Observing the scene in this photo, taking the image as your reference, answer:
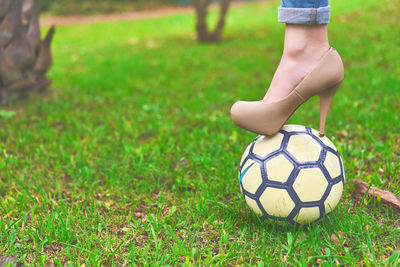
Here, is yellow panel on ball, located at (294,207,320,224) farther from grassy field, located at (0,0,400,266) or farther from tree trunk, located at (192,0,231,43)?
tree trunk, located at (192,0,231,43)

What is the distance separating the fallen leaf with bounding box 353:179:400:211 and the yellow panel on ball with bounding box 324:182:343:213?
310mm

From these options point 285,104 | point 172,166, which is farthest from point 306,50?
point 172,166

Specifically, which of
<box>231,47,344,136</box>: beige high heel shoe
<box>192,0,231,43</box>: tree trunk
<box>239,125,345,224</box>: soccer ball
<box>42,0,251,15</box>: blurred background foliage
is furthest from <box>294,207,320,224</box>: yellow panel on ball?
<box>42,0,251,15</box>: blurred background foliage

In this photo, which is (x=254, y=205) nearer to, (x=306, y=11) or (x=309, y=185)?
(x=309, y=185)

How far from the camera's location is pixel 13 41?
4164 mm

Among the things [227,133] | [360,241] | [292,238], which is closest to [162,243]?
[292,238]

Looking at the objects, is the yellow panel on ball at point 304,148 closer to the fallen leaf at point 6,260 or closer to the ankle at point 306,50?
the ankle at point 306,50

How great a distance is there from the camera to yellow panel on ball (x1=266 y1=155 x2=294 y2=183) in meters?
2.07

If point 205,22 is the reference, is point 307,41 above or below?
above

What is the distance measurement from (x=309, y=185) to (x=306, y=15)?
36.0 inches

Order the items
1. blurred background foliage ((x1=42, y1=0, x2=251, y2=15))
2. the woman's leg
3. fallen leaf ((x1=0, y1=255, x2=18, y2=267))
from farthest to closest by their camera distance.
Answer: blurred background foliage ((x1=42, y1=0, x2=251, y2=15)), the woman's leg, fallen leaf ((x1=0, y1=255, x2=18, y2=267))

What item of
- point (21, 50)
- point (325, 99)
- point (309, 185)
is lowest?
point (309, 185)

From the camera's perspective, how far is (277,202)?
2.07 m

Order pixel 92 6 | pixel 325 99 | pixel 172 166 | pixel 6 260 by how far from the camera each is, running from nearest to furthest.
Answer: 1. pixel 6 260
2. pixel 325 99
3. pixel 172 166
4. pixel 92 6
